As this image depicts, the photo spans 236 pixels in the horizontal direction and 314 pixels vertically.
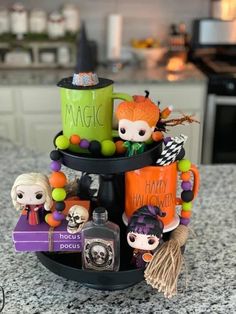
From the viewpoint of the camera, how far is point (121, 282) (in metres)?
0.83

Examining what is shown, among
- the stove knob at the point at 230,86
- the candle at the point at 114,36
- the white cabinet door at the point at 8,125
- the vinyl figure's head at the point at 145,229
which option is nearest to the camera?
the vinyl figure's head at the point at 145,229

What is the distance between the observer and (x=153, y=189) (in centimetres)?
85

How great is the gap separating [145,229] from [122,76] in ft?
6.70

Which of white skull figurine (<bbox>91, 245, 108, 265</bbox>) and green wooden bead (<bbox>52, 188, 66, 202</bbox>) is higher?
green wooden bead (<bbox>52, 188, 66, 202</bbox>)

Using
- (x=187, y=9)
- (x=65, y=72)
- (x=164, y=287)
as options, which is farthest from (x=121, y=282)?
(x=187, y=9)

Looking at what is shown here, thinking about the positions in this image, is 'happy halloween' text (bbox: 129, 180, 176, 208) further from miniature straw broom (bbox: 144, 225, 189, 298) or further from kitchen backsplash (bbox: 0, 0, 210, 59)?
kitchen backsplash (bbox: 0, 0, 210, 59)

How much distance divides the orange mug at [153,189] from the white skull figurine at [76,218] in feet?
0.32

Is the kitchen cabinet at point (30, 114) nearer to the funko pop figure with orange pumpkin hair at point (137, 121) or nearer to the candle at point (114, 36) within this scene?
the candle at point (114, 36)

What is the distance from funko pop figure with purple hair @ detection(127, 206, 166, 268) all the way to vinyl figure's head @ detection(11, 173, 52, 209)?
0.18m

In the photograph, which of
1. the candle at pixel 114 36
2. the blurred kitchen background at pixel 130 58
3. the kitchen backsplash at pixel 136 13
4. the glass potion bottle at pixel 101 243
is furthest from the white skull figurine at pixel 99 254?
the kitchen backsplash at pixel 136 13

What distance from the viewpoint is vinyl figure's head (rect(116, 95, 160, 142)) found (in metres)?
0.79

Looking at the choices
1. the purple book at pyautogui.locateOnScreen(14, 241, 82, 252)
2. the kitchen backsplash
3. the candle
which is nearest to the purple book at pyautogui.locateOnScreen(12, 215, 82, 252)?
the purple book at pyautogui.locateOnScreen(14, 241, 82, 252)

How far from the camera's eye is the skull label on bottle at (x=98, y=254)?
0.81m

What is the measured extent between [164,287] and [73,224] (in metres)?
0.21
